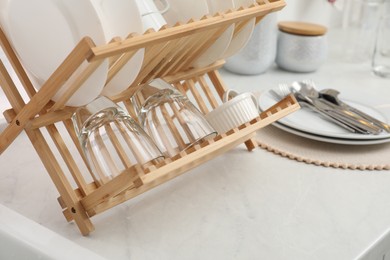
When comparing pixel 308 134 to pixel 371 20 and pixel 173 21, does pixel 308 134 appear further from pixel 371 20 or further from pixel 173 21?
pixel 371 20

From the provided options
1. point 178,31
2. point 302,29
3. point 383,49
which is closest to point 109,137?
point 178,31

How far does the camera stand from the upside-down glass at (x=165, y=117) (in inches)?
35.0

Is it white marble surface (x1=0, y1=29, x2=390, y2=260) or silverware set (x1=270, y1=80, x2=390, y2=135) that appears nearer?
white marble surface (x1=0, y1=29, x2=390, y2=260)

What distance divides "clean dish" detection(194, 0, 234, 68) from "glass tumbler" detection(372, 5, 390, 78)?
83cm

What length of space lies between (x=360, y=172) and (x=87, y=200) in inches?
20.1

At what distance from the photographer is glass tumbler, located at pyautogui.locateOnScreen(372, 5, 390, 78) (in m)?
1.70

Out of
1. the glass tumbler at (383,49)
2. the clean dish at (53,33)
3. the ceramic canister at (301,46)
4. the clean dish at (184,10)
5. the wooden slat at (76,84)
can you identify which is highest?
the clean dish at (53,33)

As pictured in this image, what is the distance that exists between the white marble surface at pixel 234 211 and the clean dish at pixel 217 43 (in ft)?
0.63

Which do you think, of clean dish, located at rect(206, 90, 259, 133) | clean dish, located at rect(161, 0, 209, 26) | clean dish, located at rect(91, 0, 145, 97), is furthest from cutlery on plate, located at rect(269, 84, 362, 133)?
clean dish, located at rect(91, 0, 145, 97)

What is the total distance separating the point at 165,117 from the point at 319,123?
0.43 metres

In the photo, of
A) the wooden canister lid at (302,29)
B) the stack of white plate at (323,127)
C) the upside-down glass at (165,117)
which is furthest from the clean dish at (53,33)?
the wooden canister lid at (302,29)

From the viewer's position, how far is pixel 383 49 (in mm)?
1826

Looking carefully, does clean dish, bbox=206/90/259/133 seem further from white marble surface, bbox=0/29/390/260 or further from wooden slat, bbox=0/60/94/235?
wooden slat, bbox=0/60/94/235

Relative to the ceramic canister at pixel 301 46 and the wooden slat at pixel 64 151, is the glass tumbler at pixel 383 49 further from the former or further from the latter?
the wooden slat at pixel 64 151
